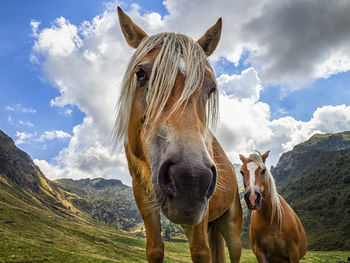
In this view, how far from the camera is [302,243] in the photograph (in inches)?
333

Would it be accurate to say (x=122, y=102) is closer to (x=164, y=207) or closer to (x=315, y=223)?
(x=164, y=207)

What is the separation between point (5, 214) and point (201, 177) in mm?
85928

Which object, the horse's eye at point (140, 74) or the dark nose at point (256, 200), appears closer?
the horse's eye at point (140, 74)

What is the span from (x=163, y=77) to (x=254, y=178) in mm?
6398

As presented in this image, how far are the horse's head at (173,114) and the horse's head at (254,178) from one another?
16.7ft

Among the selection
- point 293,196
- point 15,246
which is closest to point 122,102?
point 15,246

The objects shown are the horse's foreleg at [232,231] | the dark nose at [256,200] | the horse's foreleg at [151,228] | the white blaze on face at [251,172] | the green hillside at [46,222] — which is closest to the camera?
the horse's foreleg at [151,228]

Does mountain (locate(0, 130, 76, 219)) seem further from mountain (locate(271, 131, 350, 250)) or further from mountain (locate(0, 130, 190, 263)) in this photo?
mountain (locate(271, 131, 350, 250))

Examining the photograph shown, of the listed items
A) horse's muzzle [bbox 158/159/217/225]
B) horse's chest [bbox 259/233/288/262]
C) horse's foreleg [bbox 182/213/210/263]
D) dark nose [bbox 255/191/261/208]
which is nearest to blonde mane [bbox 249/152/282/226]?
horse's chest [bbox 259/233/288/262]

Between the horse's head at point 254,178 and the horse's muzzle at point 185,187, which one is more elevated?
the horse's head at point 254,178

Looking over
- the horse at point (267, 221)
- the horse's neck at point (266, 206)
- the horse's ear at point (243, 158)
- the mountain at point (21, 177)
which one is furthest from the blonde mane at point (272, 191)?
the mountain at point (21, 177)

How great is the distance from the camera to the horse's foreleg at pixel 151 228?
10.9 feet

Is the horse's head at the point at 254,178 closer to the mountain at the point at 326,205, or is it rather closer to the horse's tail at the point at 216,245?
the horse's tail at the point at 216,245

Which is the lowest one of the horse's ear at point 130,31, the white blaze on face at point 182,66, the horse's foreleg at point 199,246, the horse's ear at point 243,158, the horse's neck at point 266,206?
the horse's foreleg at point 199,246
